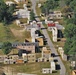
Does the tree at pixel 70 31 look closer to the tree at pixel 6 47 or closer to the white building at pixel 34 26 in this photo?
the white building at pixel 34 26

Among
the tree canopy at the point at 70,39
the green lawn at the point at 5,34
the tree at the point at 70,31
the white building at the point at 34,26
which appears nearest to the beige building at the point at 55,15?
the white building at the point at 34,26

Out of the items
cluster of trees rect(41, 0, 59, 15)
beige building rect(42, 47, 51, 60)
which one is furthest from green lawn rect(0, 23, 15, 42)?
cluster of trees rect(41, 0, 59, 15)

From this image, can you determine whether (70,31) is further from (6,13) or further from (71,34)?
(6,13)

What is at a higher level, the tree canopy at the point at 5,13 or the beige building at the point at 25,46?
the tree canopy at the point at 5,13

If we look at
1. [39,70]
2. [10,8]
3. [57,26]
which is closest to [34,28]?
[57,26]

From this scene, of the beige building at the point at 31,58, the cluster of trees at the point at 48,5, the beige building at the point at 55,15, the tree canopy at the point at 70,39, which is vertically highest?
the cluster of trees at the point at 48,5

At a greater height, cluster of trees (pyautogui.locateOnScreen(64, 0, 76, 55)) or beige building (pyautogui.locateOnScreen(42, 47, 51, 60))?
cluster of trees (pyautogui.locateOnScreen(64, 0, 76, 55))

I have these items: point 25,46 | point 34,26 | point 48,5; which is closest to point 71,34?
point 25,46

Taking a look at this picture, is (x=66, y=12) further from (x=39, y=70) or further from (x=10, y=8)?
(x=39, y=70)

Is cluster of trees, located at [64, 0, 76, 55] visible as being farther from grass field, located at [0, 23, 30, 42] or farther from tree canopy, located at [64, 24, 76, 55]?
grass field, located at [0, 23, 30, 42]
